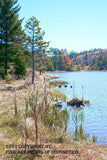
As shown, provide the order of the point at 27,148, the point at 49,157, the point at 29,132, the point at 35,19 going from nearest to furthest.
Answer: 1. the point at 49,157
2. the point at 27,148
3. the point at 29,132
4. the point at 35,19

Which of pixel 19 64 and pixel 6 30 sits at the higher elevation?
pixel 6 30

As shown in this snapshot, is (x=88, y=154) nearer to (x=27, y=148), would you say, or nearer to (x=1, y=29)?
(x=27, y=148)

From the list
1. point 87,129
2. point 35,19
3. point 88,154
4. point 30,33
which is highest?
point 35,19

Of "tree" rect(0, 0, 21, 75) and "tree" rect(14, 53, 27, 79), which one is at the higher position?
"tree" rect(0, 0, 21, 75)

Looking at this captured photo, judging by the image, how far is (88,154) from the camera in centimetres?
423

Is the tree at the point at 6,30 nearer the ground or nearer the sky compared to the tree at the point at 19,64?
nearer the sky

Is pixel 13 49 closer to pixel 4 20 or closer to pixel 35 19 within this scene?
pixel 4 20

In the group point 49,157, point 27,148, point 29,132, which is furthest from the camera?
point 29,132

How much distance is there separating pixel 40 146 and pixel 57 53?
9847 centimetres

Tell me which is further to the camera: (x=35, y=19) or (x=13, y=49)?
(x=13, y=49)

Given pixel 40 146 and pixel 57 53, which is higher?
pixel 57 53

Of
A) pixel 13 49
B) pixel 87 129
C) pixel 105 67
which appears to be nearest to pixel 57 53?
pixel 105 67

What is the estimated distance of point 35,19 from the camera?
20.7 m

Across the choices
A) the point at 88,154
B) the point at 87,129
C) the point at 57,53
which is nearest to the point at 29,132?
the point at 88,154
